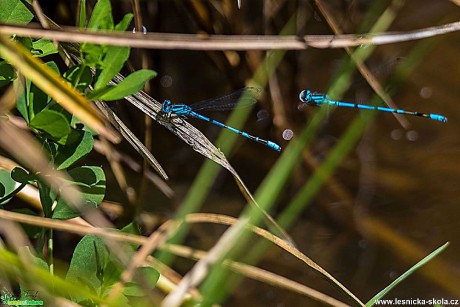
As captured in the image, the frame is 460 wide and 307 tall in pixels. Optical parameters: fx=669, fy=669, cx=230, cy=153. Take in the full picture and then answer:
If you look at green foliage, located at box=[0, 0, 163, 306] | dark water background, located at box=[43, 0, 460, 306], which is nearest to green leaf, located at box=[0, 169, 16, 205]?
green foliage, located at box=[0, 0, 163, 306]

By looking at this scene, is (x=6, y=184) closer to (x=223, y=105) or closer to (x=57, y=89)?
(x=57, y=89)

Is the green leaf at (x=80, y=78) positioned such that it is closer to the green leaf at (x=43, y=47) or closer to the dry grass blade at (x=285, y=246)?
the green leaf at (x=43, y=47)

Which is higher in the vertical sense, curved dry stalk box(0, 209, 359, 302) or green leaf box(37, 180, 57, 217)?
green leaf box(37, 180, 57, 217)

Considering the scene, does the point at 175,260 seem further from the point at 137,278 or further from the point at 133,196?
the point at 137,278

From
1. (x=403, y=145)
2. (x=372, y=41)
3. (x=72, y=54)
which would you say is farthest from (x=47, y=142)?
(x=403, y=145)

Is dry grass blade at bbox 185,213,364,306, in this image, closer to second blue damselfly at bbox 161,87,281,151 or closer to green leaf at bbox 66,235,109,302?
green leaf at bbox 66,235,109,302

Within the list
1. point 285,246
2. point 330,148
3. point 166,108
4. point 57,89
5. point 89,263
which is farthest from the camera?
point 330,148

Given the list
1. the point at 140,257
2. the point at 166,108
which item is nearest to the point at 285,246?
the point at 140,257
